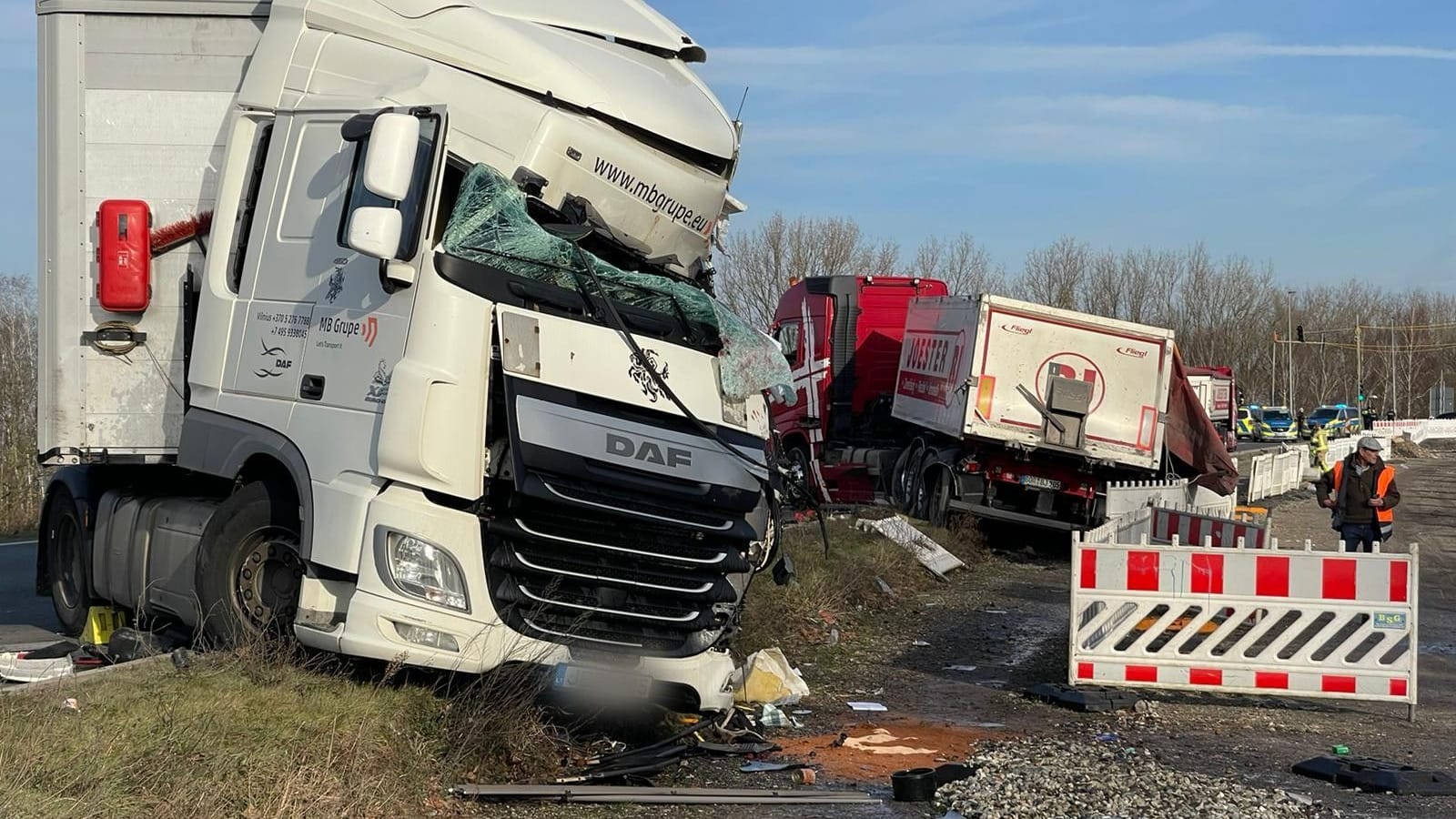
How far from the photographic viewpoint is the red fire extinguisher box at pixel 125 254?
8.27 meters

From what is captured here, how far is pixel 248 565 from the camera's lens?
24.1 feet

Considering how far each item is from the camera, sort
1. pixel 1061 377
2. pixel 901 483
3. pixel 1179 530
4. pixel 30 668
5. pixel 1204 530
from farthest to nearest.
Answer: pixel 901 483 < pixel 1061 377 < pixel 1179 530 < pixel 1204 530 < pixel 30 668

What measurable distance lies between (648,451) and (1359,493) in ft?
30.2

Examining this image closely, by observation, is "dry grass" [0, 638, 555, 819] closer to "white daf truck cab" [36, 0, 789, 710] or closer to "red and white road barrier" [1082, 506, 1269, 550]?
"white daf truck cab" [36, 0, 789, 710]

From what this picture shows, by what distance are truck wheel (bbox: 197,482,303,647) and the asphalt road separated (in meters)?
2.90

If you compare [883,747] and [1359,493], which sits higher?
[1359,493]

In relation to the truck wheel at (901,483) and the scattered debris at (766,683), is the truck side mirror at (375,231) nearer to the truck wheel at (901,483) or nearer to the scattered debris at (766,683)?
the scattered debris at (766,683)

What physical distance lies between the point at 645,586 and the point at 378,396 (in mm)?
1535

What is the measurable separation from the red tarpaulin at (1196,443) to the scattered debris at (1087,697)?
952cm

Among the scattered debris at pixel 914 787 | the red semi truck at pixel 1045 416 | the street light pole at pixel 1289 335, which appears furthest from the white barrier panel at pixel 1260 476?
the street light pole at pixel 1289 335

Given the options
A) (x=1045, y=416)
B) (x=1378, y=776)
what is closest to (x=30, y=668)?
(x=1378, y=776)

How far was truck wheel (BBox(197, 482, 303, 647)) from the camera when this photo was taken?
721 cm

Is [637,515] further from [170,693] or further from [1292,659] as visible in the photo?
[1292,659]

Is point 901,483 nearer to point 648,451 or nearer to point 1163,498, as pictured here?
point 1163,498
